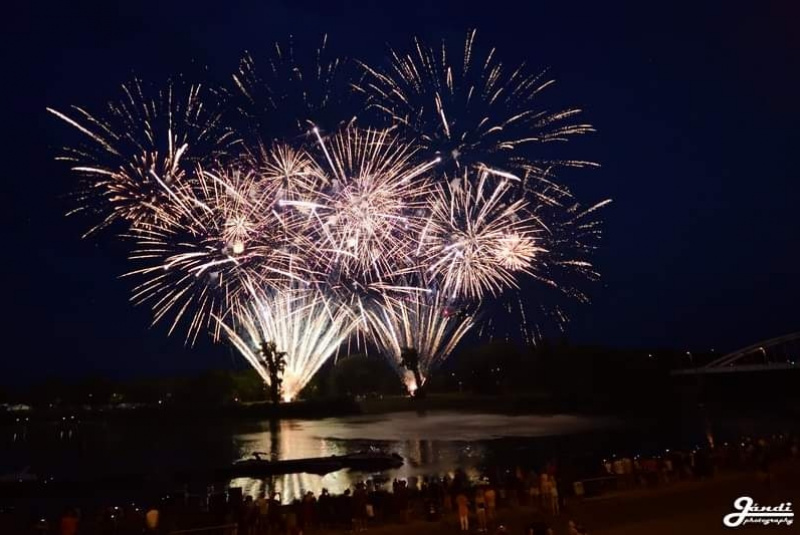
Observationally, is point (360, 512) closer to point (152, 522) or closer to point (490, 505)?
point (490, 505)

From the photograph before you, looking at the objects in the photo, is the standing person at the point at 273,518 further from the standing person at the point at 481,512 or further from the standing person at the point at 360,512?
the standing person at the point at 481,512

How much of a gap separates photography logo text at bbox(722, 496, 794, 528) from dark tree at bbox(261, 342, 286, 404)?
5226cm

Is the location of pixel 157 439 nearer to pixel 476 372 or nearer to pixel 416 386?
pixel 416 386

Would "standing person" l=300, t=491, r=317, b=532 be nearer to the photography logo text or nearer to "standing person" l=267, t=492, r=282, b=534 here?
"standing person" l=267, t=492, r=282, b=534

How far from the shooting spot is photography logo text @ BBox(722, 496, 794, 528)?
1397cm

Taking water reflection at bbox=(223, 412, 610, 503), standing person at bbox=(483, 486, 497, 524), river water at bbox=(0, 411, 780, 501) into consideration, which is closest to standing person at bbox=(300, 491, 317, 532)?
standing person at bbox=(483, 486, 497, 524)

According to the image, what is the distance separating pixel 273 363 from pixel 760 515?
5643 cm

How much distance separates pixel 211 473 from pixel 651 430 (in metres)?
31.2

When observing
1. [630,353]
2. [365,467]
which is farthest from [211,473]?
[630,353]

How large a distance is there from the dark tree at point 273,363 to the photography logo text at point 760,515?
52.3 m

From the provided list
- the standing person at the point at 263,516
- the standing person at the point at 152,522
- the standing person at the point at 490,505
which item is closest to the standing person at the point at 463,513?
the standing person at the point at 490,505

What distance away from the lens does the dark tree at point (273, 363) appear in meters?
66.1

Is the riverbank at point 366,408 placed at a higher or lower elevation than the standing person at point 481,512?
higher

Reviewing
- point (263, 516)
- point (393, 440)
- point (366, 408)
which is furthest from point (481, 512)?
point (366, 408)
